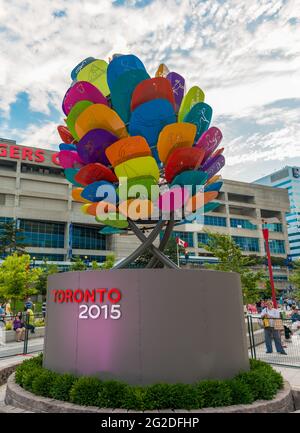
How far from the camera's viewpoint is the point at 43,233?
54.1 meters

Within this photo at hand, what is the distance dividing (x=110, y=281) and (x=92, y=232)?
52604 mm

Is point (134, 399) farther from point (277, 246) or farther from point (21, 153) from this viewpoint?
point (277, 246)

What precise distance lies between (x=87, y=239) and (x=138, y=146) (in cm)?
5161

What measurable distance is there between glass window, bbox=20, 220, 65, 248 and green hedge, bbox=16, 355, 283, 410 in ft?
159

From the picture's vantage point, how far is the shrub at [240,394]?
5.67 metres

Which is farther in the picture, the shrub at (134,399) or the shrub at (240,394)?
the shrub at (240,394)

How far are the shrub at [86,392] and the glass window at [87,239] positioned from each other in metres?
51.0

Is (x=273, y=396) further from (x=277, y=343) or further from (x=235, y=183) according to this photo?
(x=235, y=183)

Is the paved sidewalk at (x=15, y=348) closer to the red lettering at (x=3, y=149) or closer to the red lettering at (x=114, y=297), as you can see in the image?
the red lettering at (x=114, y=297)

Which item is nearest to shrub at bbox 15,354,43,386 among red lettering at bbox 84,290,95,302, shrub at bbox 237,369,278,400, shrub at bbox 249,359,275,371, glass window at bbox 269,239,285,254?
red lettering at bbox 84,290,95,302

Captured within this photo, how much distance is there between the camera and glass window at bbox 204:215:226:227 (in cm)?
6609

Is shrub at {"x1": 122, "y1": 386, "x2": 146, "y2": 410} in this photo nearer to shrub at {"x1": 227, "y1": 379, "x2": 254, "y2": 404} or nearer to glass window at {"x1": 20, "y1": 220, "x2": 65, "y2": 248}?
shrub at {"x1": 227, "y1": 379, "x2": 254, "y2": 404}

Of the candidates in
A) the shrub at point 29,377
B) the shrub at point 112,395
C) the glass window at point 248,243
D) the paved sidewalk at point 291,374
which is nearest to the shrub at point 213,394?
the shrub at point 112,395

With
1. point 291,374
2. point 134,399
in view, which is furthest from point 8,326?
point 134,399
